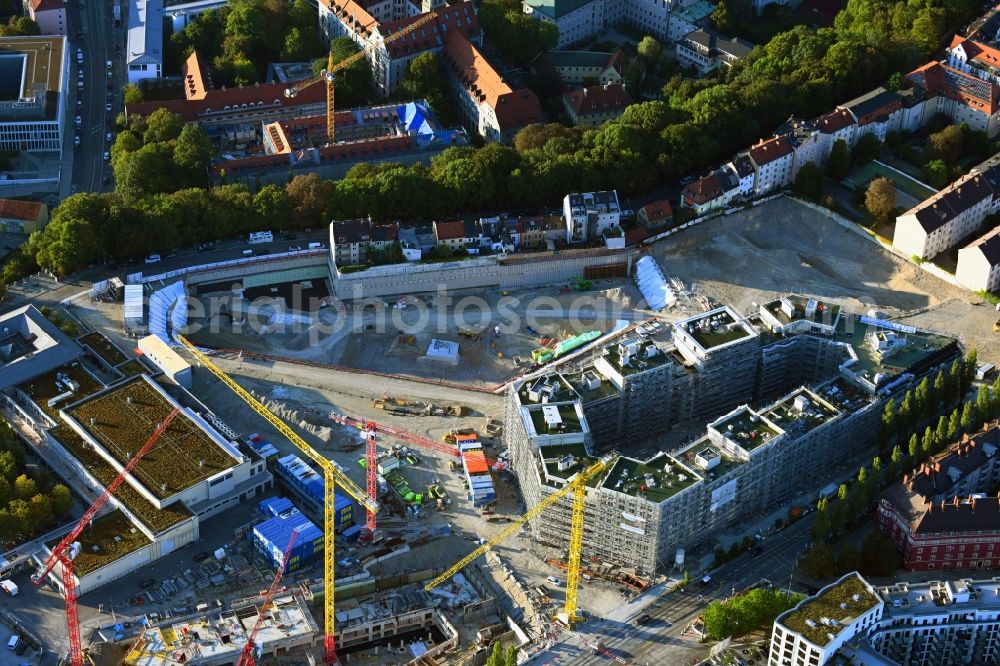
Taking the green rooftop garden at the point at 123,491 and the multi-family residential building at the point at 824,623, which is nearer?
the multi-family residential building at the point at 824,623

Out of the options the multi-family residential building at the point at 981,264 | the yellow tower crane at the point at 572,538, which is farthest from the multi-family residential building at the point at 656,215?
the yellow tower crane at the point at 572,538

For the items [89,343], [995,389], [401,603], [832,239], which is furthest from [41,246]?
[995,389]

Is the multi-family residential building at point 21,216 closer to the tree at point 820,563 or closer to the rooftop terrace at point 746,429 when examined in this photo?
the rooftop terrace at point 746,429

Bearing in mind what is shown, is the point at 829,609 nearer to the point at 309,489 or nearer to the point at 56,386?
the point at 309,489

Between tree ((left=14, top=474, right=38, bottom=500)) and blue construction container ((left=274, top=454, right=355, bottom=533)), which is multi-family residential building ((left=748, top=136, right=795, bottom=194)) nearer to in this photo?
blue construction container ((left=274, top=454, right=355, bottom=533))

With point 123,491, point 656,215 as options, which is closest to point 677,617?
point 123,491
